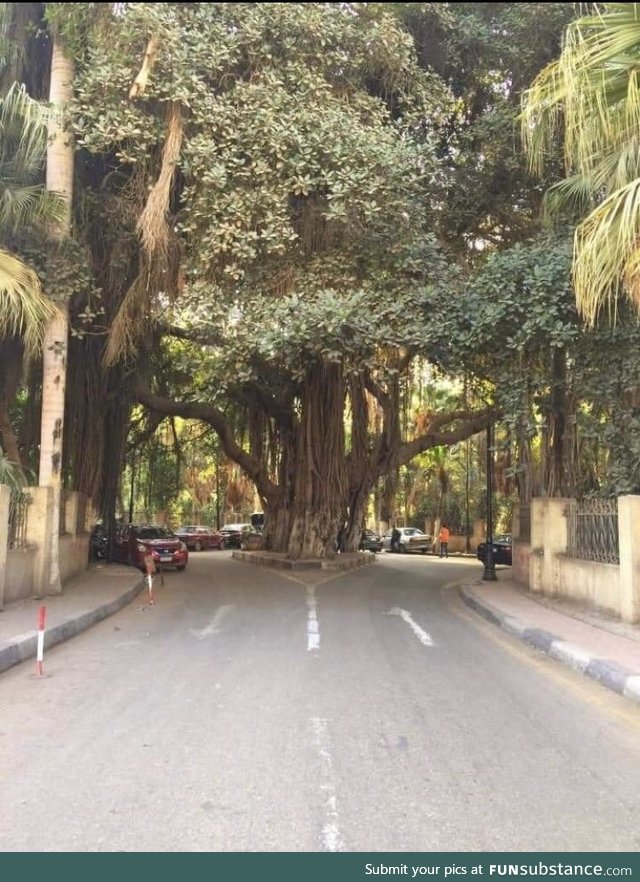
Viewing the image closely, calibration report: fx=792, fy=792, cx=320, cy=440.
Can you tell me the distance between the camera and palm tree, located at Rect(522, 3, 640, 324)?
8.38m

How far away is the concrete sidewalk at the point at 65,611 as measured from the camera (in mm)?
9086

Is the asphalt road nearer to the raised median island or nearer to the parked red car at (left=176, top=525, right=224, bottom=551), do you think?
the raised median island

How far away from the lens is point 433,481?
4509 cm

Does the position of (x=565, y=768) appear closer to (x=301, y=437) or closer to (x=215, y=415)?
(x=301, y=437)

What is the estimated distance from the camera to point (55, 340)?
13953mm

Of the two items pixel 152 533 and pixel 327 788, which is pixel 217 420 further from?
pixel 327 788

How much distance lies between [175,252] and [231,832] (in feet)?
40.0

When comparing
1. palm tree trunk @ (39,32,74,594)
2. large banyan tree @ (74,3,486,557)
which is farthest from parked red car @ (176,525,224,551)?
palm tree trunk @ (39,32,74,594)

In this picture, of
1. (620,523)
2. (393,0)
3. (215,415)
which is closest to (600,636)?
(620,523)

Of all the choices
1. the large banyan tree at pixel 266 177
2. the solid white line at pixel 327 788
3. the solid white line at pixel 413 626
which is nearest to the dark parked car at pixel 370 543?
the large banyan tree at pixel 266 177

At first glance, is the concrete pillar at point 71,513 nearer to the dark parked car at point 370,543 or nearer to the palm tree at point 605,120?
the palm tree at point 605,120

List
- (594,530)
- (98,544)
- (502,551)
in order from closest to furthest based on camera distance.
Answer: (594,530) < (98,544) < (502,551)

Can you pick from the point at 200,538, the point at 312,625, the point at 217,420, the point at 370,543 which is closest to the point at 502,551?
the point at 370,543

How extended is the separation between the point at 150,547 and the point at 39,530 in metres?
10.1
